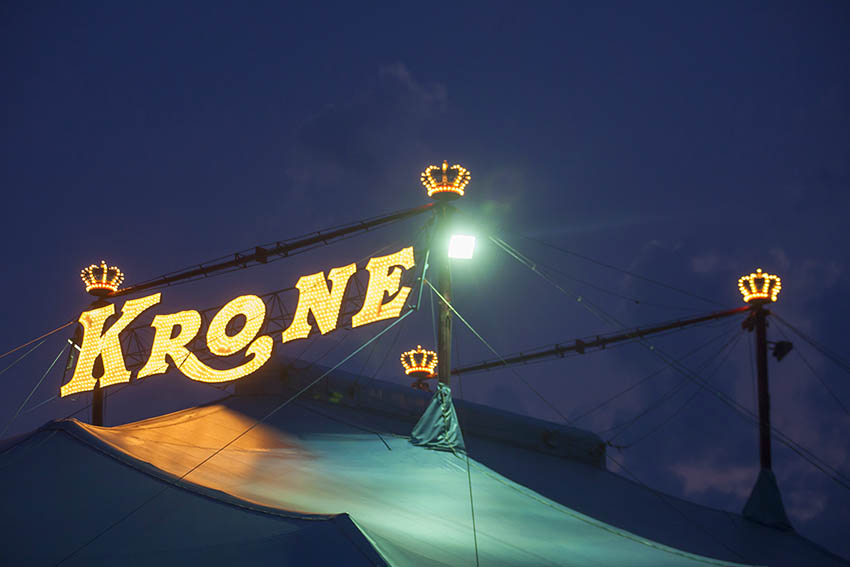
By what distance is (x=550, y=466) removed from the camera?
62.3 ft

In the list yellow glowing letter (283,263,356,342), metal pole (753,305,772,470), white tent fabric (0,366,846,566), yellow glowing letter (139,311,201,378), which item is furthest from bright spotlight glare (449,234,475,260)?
metal pole (753,305,772,470)

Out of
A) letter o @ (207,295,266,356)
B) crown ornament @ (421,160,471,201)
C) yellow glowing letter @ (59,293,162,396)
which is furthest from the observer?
yellow glowing letter @ (59,293,162,396)

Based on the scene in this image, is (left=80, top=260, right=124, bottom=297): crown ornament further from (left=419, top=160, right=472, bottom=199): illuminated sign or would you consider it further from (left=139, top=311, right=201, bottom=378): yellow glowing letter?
(left=419, top=160, right=472, bottom=199): illuminated sign

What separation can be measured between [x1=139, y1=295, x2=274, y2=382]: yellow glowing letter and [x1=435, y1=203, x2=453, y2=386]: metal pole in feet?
12.1

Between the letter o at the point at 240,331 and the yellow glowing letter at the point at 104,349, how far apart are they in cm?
236

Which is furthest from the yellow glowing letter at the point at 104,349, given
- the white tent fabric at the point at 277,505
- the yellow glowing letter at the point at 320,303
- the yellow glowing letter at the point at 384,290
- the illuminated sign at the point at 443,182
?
the illuminated sign at the point at 443,182

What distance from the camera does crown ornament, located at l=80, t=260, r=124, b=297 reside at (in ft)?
61.9

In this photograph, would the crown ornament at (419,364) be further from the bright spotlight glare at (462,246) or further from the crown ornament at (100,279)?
the bright spotlight glare at (462,246)

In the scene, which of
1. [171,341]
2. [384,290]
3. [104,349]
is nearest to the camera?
[384,290]

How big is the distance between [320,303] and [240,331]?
169cm

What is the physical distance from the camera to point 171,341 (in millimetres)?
15852

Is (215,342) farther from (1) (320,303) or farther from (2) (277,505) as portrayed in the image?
(2) (277,505)

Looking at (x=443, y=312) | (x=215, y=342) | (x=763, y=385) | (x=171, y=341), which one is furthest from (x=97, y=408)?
(x=763, y=385)

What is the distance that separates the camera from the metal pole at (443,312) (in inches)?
504
